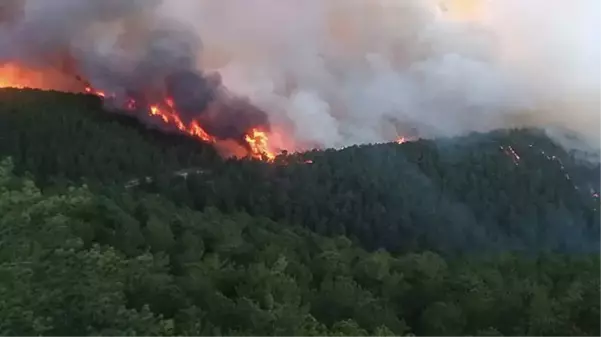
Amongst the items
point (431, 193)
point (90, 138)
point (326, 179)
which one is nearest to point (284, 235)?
point (326, 179)

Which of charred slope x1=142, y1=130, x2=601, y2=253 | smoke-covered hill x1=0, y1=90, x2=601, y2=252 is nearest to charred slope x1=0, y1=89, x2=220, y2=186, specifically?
smoke-covered hill x1=0, y1=90, x2=601, y2=252

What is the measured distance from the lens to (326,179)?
39.5 meters

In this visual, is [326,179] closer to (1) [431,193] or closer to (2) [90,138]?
(1) [431,193]

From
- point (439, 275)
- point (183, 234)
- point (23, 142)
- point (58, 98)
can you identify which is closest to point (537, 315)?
point (439, 275)

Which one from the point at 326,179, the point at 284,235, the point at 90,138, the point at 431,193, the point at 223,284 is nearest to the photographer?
the point at 223,284

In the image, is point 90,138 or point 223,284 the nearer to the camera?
point 223,284

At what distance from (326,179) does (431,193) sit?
757 cm

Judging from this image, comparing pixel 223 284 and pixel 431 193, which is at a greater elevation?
pixel 431 193

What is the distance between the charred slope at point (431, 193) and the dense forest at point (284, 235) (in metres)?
0.12

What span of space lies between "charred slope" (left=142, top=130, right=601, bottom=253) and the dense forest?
12 centimetres

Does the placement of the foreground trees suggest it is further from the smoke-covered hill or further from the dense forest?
the smoke-covered hill

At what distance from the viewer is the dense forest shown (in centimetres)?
1248

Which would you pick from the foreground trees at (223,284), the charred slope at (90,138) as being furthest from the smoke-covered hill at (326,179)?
the foreground trees at (223,284)

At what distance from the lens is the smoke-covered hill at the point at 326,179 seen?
114ft
